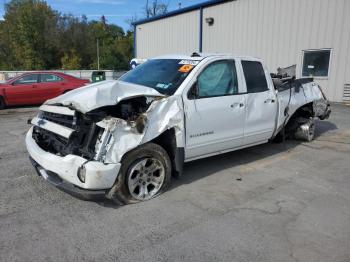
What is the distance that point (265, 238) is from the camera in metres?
3.30

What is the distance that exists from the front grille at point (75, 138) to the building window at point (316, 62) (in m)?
12.3

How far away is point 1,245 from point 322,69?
13.7 m

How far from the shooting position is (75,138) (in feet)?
12.4

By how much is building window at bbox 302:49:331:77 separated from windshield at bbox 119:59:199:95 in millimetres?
10513

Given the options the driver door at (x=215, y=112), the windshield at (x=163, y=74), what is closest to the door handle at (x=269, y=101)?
the driver door at (x=215, y=112)

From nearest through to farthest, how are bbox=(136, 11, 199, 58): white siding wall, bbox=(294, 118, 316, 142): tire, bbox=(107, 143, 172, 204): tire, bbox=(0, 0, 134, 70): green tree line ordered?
bbox=(107, 143, 172, 204): tire
bbox=(294, 118, 316, 142): tire
bbox=(136, 11, 199, 58): white siding wall
bbox=(0, 0, 134, 70): green tree line

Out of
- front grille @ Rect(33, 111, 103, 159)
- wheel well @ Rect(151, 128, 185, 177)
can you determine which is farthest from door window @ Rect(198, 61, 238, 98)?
front grille @ Rect(33, 111, 103, 159)

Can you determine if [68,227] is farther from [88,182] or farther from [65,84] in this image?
[65,84]

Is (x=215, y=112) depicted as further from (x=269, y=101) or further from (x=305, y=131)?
(x=305, y=131)

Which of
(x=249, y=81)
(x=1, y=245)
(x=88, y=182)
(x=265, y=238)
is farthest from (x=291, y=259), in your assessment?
(x=249, y=81)

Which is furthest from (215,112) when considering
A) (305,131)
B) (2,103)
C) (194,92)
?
(2,103)

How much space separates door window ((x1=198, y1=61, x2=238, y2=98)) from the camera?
15.2ft

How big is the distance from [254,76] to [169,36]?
54.7ft

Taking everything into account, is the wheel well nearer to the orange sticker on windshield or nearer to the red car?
the orange sticker on windshield
